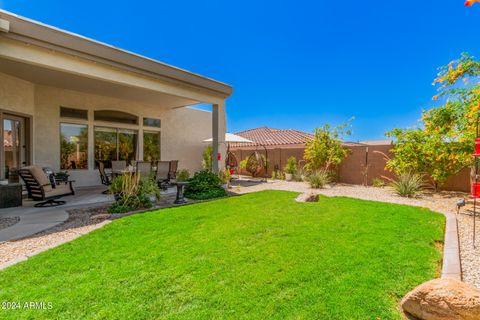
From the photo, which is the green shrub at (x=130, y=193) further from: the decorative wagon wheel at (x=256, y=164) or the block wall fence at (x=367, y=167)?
the decorative wagon wheel at (x=256, y=164)

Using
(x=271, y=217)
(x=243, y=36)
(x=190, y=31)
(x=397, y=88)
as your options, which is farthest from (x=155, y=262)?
(x=397, y=88)

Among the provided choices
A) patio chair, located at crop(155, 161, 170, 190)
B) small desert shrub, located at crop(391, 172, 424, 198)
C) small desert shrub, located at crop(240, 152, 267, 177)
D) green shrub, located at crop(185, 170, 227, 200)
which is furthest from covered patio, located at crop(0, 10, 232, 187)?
small desert shrub, located at crop(391, 172, 424, 198)

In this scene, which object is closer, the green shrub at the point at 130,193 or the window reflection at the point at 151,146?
the green shrub at the point at 130,193

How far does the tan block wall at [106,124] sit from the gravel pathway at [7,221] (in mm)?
4658

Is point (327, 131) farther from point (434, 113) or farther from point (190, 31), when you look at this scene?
point (190, 31)

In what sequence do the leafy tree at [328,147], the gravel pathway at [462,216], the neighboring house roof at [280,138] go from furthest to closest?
the neighboring house roof at [280,138], the leafy tree at [328,147], the gravel pathway at [462,216]

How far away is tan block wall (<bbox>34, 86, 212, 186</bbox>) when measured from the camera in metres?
9.69

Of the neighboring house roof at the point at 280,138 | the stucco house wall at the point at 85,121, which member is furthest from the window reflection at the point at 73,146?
the neighboring house roof at the point at 280,138

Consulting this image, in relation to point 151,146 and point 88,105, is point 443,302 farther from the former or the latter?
point 151,146

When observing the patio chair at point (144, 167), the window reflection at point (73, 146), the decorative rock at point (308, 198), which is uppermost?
the window reflection at point (73, 146)

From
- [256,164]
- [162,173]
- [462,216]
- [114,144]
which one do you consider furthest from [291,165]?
[114,144]

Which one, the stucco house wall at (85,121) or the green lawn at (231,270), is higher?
the stucco house wall at (85,121)

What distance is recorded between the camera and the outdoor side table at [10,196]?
674 cm

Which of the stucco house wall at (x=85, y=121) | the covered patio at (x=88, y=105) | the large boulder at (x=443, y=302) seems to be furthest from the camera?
the stucco house wall at (x=85, y=121)
